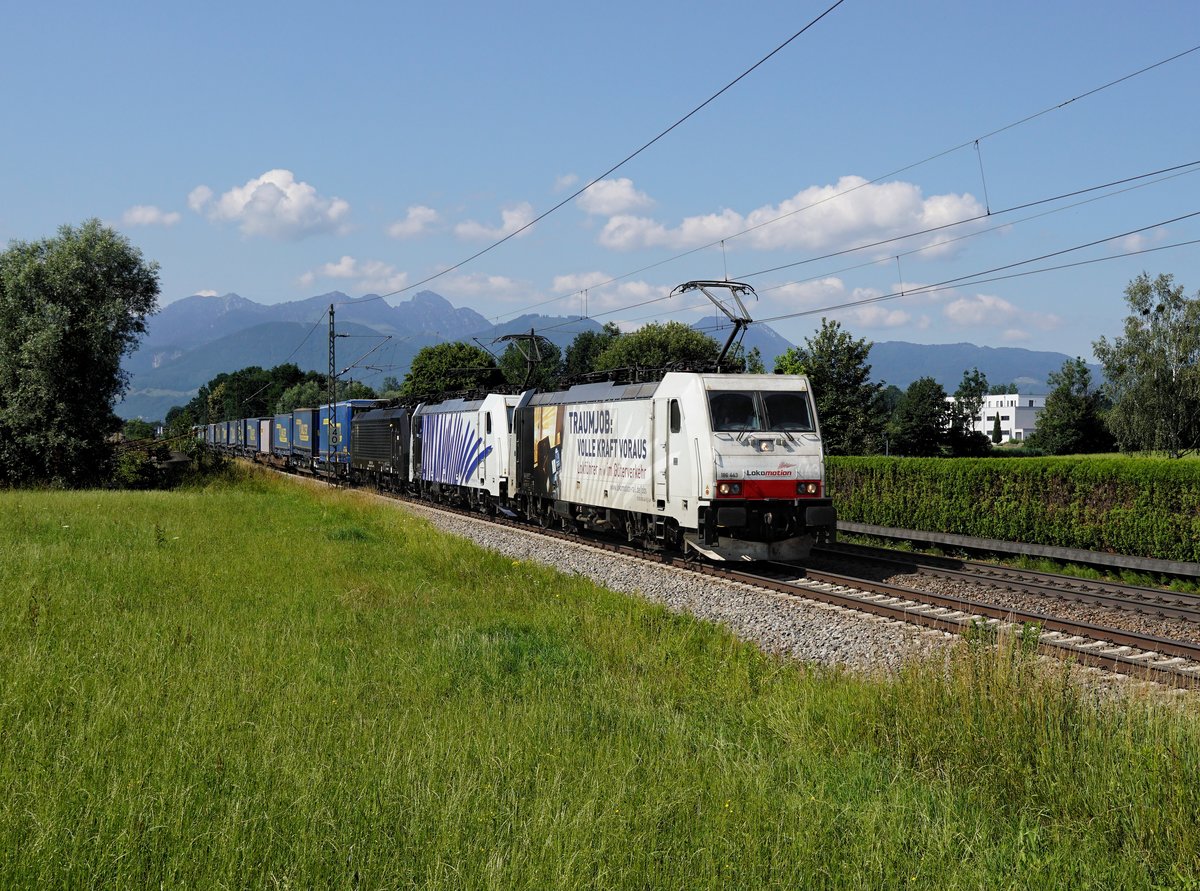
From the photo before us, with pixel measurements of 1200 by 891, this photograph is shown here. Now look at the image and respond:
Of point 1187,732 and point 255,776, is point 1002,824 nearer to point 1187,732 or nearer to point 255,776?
point 1187,732

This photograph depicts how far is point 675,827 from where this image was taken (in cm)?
510

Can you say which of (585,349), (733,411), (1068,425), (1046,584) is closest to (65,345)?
(733,411)

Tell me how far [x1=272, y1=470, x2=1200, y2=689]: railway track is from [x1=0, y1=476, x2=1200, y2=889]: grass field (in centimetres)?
184

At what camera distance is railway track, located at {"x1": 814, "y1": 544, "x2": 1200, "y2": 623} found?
13.7m

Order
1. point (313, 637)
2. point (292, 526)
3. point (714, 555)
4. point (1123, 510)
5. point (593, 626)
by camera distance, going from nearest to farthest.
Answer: point (313, 637) → point (593, 626) → point (714, 555) → point (1123, 510) → point (292, 526)

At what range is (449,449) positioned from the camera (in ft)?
104

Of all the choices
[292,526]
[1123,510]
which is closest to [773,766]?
[1123,510]

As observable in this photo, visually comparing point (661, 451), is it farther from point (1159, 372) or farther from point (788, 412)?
point (1159, 372)

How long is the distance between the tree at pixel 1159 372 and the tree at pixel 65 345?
197ft

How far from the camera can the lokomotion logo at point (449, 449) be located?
96.1ft

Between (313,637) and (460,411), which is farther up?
(460,411)

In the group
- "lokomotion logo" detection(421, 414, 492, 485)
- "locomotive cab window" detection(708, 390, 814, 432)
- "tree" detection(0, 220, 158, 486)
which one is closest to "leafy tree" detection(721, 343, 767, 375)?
"locomotive cab window" detection(708, 390, 814, 432)

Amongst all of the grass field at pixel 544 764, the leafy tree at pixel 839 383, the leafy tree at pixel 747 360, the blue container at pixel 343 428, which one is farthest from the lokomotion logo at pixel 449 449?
the leafy tree at pixel 839 383

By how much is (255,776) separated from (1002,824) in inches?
167
